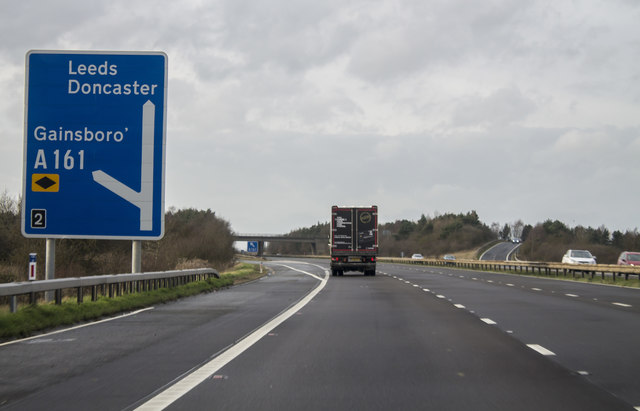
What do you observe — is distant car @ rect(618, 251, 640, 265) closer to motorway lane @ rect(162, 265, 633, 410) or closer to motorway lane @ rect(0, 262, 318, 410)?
motorway lane @ rect(0, 262, 318, 410)

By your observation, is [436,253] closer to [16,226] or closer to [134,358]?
[16,226]

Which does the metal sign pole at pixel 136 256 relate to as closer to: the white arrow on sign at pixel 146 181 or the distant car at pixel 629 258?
the white arrow on sign at pixel 146 181

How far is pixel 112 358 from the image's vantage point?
895 cm

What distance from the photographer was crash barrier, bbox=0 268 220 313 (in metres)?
13.1

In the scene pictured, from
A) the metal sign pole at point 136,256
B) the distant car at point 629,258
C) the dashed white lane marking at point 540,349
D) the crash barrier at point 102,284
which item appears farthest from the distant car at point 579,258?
the dashed white lane marking at point 540,349

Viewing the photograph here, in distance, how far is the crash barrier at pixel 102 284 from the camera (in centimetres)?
1308

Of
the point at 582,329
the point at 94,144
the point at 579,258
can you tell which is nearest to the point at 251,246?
the point at 579,258

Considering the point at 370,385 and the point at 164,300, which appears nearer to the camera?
the point at 370,385

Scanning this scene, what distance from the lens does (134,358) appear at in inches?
352

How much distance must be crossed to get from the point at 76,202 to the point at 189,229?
151ft

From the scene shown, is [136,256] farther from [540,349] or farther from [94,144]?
[540,349]

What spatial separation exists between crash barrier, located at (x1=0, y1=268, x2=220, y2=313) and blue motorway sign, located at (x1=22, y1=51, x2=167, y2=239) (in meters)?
1.39

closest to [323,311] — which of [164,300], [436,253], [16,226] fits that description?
[164,300]

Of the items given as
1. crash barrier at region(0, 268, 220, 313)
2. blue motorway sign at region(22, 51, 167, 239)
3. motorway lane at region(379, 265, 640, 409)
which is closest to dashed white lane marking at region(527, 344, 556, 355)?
motorway lane at region(379, 265, 640, 409)
